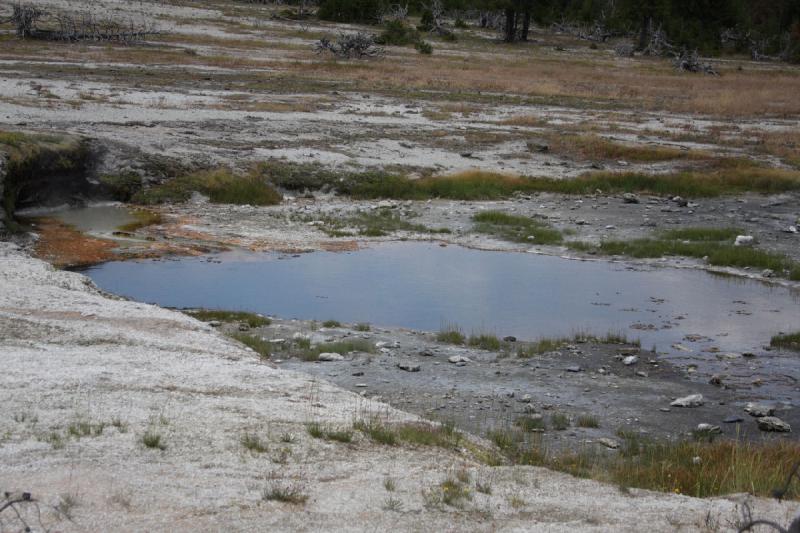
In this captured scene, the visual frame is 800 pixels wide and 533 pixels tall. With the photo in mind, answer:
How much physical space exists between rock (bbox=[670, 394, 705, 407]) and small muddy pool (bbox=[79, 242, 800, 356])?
7.97ft

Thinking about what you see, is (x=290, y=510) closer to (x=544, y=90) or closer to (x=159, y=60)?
(x=544, y=90)

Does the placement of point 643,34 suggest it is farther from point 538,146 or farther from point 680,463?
point 680,463

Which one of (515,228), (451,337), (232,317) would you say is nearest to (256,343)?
(232,317)

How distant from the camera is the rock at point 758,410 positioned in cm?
1145

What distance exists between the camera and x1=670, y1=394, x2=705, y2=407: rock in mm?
11656

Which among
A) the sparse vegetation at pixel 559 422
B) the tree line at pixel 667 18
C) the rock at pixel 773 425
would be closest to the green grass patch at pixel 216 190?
the sparse vegetation at pixel 559 422

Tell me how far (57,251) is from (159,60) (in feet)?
107

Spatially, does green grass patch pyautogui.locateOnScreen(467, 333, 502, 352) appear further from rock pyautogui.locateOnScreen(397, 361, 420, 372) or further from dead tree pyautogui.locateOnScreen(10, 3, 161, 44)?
dead tree pyautogui.locateOnScreen(10, 3, 161, 44)

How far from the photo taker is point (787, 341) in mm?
14625

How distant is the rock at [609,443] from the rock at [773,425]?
6.81 feet

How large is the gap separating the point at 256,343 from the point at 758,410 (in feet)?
22.0

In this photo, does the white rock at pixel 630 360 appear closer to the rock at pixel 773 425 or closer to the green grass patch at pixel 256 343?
the rock at pixel 773 425

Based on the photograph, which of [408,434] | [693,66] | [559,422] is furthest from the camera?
[693,66]

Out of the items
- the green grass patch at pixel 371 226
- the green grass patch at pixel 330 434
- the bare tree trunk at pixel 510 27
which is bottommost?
the green grass patch at pixel 371 226
